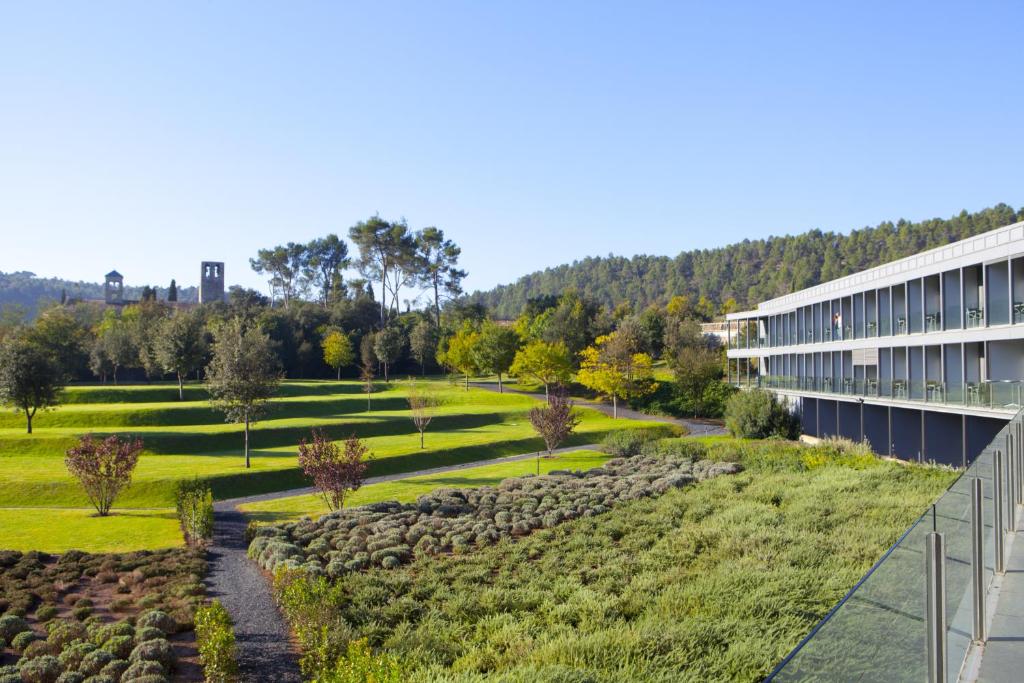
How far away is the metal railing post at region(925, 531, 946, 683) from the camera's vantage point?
4613 mm

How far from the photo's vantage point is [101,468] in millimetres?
25938

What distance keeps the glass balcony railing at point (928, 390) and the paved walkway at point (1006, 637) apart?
13082mm

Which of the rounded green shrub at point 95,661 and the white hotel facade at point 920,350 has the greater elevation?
the white hotel facade at point 920,350

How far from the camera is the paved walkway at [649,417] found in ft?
160

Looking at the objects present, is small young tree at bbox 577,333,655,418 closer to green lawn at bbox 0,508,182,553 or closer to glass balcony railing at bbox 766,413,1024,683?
green lawn at bbox 0,508,182,553

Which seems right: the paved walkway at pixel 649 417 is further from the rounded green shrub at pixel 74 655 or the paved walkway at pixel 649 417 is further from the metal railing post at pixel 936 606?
the metal railing post at pixel 936 606

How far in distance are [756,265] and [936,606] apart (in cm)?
16081

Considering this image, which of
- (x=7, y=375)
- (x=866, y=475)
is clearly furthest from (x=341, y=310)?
(x=866, y=475)

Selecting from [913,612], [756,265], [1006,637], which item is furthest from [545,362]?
[756,265]

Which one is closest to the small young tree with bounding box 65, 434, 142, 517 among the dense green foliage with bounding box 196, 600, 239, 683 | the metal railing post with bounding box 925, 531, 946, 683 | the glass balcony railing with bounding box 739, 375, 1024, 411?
the dense green foliage with bounding box 196, 600, 239, 683

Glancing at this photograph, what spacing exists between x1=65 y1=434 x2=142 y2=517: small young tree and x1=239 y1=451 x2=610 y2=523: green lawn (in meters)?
4.21

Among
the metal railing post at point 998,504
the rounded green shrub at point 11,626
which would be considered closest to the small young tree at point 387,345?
the rounded green shrub at point 11,626

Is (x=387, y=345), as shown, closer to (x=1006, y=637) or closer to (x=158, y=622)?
(x=158, y=622)

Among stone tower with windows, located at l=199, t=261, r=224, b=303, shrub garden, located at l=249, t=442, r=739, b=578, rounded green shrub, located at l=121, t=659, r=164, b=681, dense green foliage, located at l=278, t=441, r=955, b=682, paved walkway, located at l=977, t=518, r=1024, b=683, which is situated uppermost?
stone tower with windows, located at l=199, t=261, r=224, b=303
